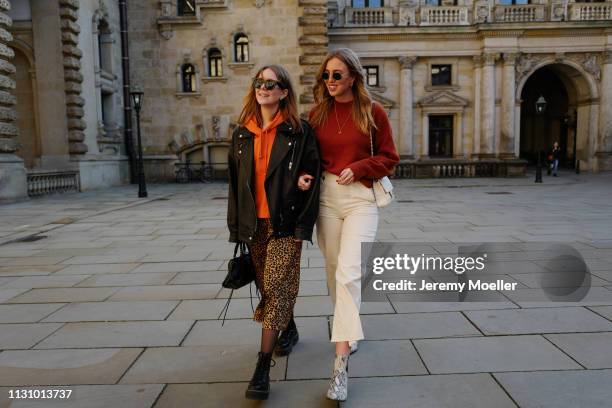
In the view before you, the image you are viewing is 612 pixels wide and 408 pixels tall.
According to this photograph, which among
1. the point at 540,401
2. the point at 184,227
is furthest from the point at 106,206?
the point at 540,401

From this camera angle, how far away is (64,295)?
17.6 feet

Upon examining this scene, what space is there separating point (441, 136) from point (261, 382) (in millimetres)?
26977

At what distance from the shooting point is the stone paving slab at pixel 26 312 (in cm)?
460

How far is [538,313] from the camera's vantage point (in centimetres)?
450

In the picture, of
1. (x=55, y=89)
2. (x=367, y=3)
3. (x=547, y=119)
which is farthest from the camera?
(x=547, y=119)

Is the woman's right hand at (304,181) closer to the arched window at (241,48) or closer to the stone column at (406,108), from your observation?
the arched window at (241,48)

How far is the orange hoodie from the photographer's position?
3.21 m

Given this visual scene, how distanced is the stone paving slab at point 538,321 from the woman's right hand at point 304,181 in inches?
83.7

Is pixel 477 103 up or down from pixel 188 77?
down

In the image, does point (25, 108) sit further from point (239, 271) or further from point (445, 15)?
point (445, 15)

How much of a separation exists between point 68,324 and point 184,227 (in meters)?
5.66

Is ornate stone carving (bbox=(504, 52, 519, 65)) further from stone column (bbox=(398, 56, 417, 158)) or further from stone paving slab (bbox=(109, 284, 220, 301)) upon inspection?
stone paving slab (bbox=(109, 284, 220, 301))

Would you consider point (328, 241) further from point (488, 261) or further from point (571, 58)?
point (571, 58)

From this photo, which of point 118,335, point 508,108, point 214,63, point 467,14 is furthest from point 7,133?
point 508,108
